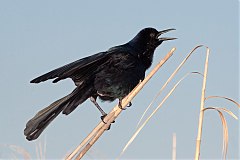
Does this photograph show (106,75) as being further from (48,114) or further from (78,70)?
(48,114)

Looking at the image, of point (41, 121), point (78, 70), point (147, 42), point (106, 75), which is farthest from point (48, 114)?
point (147, 42)

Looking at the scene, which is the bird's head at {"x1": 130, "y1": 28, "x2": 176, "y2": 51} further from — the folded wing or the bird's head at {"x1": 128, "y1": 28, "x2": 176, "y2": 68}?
the folded wing

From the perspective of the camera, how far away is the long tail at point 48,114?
230 cm

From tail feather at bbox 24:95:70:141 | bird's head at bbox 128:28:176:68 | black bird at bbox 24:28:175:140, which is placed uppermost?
bird's head at bbox 128:28:176:68

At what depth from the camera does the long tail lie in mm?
2305

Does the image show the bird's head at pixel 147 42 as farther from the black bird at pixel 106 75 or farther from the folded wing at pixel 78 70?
the folded wing at pixel 78 70

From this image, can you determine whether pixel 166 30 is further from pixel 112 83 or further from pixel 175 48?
pixel 175 48

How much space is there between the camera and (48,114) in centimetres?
234

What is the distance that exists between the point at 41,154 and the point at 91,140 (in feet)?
3.43

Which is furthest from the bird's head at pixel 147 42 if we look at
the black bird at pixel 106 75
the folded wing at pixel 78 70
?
the folded wing at pixel 78 70

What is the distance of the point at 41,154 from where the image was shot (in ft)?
9.09

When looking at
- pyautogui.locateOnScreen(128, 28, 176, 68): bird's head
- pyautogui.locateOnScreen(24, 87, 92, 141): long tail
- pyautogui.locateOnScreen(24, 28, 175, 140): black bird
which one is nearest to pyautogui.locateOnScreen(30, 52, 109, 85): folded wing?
pyautogui.locateOnScreen(24, 28, 175, 140): black bird

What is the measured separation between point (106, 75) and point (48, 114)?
1.97 ft

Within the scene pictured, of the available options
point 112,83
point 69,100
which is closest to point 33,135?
point 69,100
